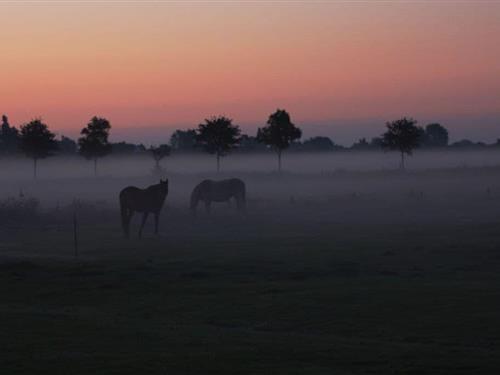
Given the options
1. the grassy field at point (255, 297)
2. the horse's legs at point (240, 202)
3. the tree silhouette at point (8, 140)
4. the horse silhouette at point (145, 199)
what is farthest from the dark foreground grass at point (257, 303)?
the tree silhouette at point (8, 140)

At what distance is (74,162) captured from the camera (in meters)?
135

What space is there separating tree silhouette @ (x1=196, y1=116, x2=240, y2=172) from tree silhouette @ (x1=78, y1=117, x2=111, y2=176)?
959 centimetres

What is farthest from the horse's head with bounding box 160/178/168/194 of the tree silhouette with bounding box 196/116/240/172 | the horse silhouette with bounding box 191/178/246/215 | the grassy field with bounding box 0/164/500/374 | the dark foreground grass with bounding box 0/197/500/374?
the tree silhouette with bounding box 196/116/240/172

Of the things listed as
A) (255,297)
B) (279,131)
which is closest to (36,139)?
(279,131)

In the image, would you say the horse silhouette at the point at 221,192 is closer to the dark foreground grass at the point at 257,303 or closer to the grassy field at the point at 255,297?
the grassy field at the point at 255,297

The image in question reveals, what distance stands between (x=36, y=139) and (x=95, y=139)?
6123 mm

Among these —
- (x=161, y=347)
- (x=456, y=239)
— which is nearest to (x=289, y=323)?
(x=161, y=347)

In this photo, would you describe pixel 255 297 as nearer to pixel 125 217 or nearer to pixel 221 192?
pixel 125 217

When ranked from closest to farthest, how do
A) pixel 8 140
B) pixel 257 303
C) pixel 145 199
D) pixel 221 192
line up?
1. pixel 257 303
2. pixel 145 199
3. pixel 221 192
4. pixel 8 140

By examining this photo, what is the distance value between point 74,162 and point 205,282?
111 m

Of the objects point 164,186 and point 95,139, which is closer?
point 164,186

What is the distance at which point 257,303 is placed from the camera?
22.8m

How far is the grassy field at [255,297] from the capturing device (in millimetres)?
15562

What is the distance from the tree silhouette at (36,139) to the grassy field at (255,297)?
5027 centimetres
